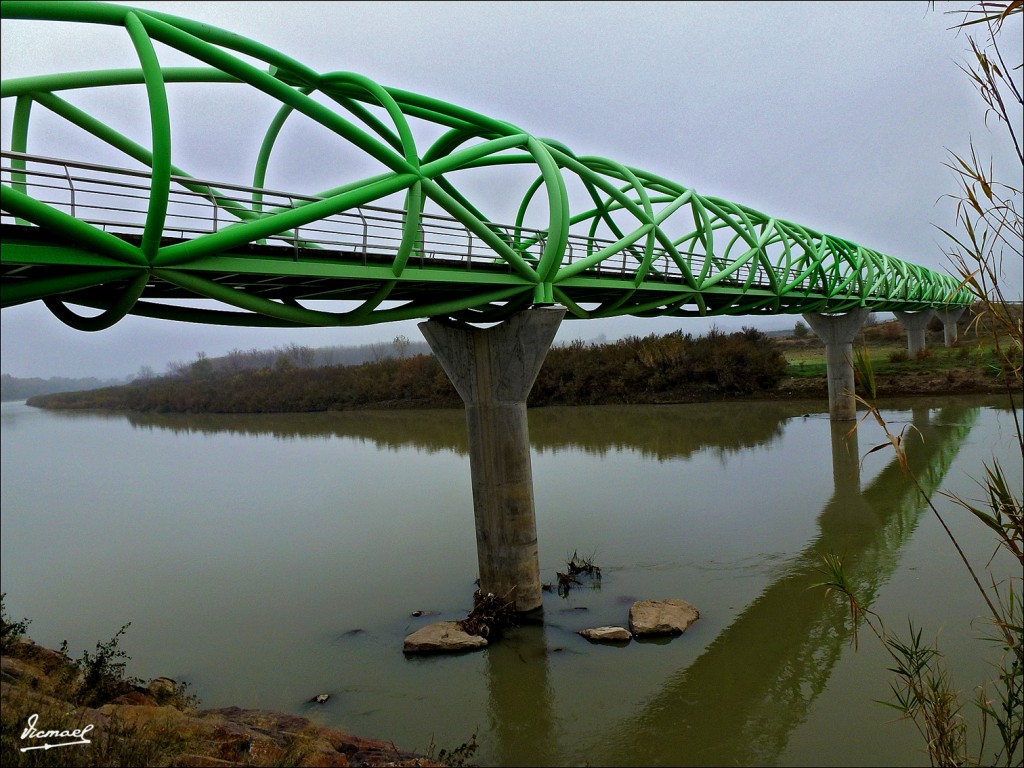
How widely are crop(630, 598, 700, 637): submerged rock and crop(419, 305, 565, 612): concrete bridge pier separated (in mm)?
1882

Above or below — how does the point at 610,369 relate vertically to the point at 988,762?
above

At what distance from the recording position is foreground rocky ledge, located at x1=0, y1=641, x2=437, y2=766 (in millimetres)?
5285

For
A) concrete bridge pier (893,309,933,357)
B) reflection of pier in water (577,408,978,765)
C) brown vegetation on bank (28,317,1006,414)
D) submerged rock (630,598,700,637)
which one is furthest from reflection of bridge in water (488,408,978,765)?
concrete bridge pier (893,309,933,357)

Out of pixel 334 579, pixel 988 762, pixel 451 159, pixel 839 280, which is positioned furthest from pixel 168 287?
pixel 839 280

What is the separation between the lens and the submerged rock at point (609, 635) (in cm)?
981

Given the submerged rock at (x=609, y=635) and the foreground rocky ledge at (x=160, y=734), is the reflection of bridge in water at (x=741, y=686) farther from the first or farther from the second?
the foreground rocky ledge at (x=160, y=734)

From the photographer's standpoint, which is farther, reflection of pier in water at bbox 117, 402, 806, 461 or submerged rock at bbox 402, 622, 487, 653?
reflection of pier in water at bbox 117, 402, 806, 461

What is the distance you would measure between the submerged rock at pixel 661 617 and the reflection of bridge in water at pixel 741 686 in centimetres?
58

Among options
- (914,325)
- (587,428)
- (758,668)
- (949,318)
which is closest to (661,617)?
(758,668)

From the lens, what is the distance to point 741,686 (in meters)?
8.20

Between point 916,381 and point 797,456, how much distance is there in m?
19.4

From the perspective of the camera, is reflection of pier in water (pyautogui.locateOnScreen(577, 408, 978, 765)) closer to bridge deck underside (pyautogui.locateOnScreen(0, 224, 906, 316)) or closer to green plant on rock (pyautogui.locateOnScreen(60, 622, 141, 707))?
green plant on rock (pyautogui.locateOnScreen(60, 622, 141, 707))

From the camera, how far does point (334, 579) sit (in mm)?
13633

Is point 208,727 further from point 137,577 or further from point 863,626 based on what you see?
point 137,577
